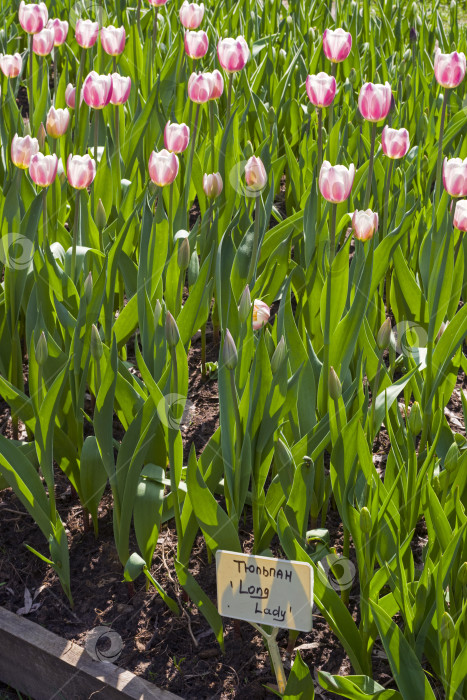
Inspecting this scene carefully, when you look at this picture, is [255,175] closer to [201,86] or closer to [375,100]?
[375,100]

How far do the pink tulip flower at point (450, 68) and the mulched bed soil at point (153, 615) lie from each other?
1061 mm

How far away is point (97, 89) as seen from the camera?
193cm

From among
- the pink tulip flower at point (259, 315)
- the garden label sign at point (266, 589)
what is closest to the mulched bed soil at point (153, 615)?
the garden label sign at point (266, 589)

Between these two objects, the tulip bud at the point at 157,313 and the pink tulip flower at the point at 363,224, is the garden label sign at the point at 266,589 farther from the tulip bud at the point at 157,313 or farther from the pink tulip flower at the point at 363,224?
the pink tulip flower at the point at 363,224

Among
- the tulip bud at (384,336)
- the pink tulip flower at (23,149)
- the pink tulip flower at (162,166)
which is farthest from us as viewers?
the pink tulip flower at (23,149)

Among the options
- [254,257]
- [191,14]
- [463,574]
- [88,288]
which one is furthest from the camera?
[191,14]

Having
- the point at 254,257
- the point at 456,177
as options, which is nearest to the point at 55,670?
the point at 254,257

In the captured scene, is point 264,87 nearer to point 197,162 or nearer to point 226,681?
point 197,162

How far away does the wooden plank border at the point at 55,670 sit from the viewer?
1.44 metres

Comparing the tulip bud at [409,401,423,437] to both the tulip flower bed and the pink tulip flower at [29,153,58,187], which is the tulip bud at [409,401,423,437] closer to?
the tulip flower bed

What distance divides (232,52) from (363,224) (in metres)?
0.83

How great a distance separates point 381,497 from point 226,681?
445mm

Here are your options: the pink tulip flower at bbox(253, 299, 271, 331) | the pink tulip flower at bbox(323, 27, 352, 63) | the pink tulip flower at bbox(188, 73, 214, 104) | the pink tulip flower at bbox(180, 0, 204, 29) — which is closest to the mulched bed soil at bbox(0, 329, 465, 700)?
the pink tulip flower at bbox(253, 299, 271, 331)

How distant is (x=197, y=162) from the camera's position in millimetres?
2385
